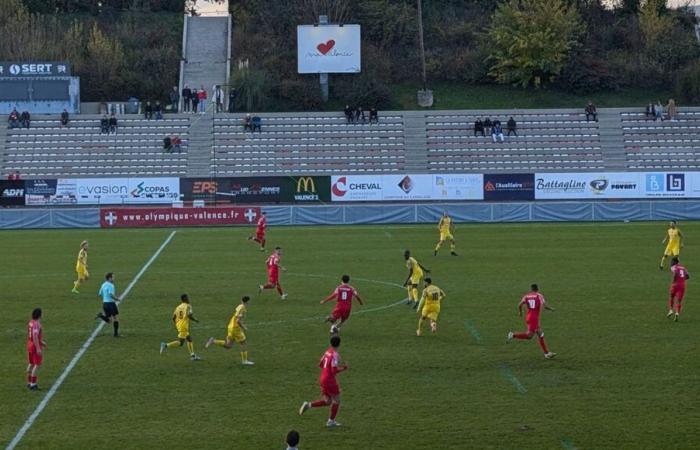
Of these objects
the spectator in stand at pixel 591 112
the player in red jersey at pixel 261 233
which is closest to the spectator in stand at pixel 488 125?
the spectator in stand at pixel 591 112

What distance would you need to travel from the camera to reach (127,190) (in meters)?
60.8

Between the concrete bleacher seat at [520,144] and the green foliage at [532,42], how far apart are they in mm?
6413

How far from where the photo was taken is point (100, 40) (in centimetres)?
7788

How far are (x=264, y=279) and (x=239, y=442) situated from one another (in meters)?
18.8

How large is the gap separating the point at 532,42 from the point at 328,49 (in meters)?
14.5

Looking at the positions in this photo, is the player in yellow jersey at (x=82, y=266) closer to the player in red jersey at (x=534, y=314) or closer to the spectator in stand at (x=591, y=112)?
the player in red jersey at (x=534, y=314)

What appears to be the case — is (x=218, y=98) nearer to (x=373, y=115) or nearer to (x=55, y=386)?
(x=373, y=115)

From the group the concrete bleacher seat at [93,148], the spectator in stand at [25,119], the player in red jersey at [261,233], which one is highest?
the spectator in stand at [25,119]

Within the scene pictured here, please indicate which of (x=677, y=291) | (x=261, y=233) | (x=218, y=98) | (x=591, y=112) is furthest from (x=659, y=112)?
(x=677, y=291)

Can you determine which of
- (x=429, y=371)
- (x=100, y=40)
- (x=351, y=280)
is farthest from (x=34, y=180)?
(x=429, y=371)

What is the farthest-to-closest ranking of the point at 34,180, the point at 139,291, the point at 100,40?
the point at 100,40, the point at 34,180, the point at 139,291

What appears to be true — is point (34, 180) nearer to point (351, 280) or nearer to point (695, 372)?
point (351, 280)

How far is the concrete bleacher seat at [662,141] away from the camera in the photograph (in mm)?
67188

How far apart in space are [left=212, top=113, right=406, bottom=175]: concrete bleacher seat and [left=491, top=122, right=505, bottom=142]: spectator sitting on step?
5.83 metres
